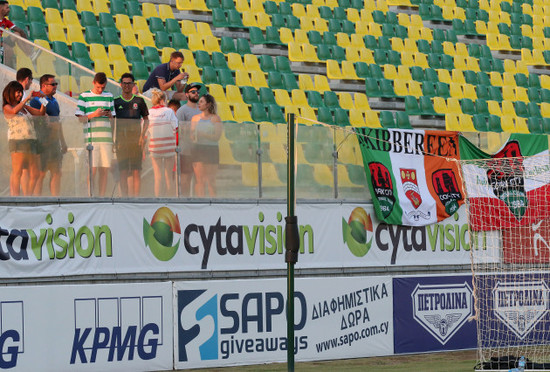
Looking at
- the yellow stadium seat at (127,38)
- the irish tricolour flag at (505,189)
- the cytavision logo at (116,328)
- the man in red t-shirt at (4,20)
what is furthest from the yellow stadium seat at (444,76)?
the cytavision logo at (116,328)

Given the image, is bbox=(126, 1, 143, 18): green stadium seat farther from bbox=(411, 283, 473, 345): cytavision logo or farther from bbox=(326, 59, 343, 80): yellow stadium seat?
bbox=(411, 283, 473, 345): cytavision logo

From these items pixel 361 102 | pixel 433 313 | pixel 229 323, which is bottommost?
pixel 433 313

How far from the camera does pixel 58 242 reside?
1320 cm

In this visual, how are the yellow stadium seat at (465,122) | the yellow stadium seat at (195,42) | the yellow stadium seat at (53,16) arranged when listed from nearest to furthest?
the yellow stadium seat at (53,16)
the yellow stadium seat at (195,42)
the yellow stadium seat at (465,122)

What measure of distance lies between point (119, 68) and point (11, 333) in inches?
353

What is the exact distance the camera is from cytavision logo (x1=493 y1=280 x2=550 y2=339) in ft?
55.3

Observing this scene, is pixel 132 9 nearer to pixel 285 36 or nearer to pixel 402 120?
pixel 285 36

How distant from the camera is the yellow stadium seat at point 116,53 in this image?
20766 mm

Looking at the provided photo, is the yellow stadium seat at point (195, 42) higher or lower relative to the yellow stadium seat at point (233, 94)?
higher

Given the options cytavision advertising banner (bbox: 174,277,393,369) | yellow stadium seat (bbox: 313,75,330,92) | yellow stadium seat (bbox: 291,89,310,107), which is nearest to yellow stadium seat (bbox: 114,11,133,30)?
yellow stadium seat (bbox: 291,89,310,107)

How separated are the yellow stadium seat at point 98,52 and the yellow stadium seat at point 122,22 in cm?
157

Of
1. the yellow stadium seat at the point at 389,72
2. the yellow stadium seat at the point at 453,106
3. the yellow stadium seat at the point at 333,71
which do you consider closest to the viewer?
the yellow stadium seat at the point at 333,71

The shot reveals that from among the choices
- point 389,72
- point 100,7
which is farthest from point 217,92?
point 389,72

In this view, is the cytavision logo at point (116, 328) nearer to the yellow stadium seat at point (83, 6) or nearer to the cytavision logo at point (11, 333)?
the cytavision logo at point (11, 333)
